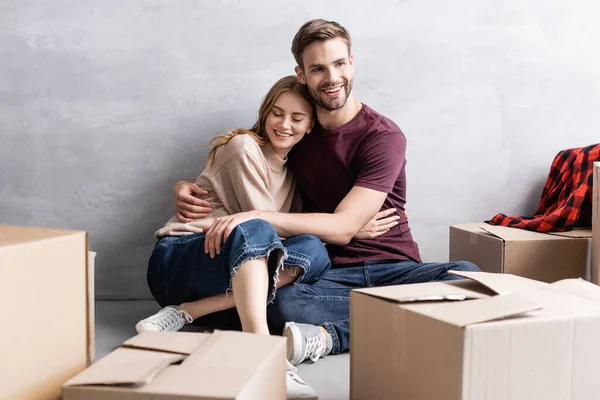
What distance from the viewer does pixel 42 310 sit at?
39.7 inches

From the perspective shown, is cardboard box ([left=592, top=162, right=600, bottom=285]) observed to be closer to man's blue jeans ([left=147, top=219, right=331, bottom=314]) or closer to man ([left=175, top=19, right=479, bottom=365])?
man ([left=175, top=19, right=479, bottom=365])

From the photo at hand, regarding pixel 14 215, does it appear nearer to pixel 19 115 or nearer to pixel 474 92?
pixel 19 115

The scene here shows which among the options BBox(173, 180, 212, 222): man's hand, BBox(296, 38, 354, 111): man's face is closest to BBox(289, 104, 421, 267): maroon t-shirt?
BBox(296, 38, 354, 111): man's face

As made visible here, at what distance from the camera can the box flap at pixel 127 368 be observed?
2.95 feet

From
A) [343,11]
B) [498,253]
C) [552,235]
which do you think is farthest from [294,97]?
[552,235]

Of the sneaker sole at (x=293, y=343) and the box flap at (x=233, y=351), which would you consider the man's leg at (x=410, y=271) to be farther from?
the box flap at (x=233, y=351)

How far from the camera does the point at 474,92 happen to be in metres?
2.44

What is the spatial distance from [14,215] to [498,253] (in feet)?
5.57

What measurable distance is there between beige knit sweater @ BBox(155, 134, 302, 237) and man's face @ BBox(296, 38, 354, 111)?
243 mm

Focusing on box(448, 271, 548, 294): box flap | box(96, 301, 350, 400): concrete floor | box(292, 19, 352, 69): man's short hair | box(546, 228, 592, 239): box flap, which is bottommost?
box(96, 301, 350, 400): concrete floor

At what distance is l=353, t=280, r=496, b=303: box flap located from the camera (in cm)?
114

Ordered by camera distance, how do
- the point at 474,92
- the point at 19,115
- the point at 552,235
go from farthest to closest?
the point at 474,92 < the point at 19,115 < the point at 552,235

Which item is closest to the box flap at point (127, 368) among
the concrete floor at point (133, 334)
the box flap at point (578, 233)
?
the concrete floor at point (133, 334)

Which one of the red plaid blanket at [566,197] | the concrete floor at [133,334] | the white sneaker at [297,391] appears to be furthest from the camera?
the red plaid blanket at [566,197]
